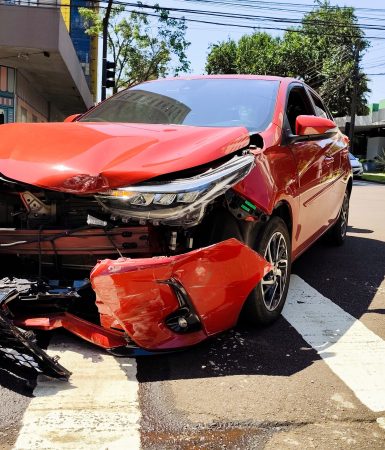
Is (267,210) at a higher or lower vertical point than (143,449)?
higher

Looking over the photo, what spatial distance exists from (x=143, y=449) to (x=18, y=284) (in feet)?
4.84

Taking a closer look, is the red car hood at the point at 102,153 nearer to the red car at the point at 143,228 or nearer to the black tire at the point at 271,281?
the red car at the point at 143,228

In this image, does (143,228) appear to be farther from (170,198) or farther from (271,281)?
(271,281)

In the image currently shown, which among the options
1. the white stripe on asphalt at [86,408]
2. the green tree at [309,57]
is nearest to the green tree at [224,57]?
the green tree at [309,57]

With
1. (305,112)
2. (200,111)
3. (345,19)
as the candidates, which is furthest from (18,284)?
(345,19)

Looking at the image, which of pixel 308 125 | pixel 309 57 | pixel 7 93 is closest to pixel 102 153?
pixel 308 125

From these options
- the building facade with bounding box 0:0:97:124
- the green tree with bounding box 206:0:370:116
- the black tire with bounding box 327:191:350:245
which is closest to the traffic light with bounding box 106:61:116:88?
the building facade with bounding box 0:0:97:124

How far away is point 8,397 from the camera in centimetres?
296

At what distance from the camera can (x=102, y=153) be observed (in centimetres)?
332

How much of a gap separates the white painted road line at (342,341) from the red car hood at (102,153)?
150 cm

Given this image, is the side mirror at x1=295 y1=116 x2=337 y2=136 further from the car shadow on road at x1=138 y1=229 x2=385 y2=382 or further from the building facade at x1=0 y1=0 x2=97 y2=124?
the building facade at x1=0 y1=0 x2=97 y2=124

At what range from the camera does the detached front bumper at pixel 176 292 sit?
9.91 ft

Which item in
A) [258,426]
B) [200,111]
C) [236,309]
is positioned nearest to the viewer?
[258,426]

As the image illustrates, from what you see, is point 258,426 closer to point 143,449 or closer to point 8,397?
point 143,449
